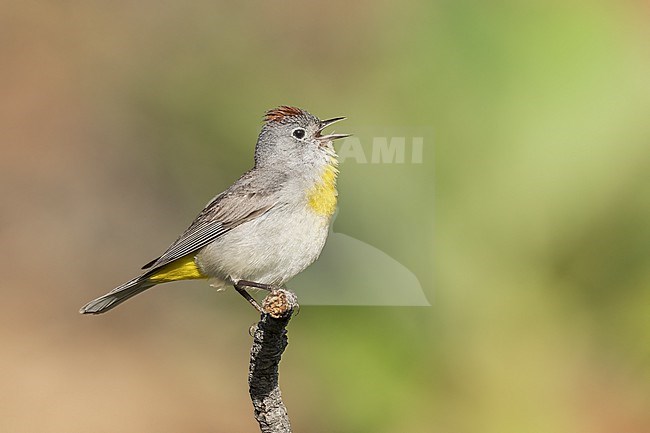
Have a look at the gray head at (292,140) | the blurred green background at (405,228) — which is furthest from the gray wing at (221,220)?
the blurred green background at (405,228)

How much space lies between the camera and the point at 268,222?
3.86 metres

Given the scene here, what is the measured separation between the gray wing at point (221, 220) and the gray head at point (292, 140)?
0.74 ft

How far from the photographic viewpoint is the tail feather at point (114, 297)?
4016 mm

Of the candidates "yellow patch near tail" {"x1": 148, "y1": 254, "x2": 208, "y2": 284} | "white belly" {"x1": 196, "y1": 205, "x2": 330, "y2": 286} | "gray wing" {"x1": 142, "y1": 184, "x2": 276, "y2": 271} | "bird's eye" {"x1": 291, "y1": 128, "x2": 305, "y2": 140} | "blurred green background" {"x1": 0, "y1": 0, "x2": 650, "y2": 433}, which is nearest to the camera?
"white belly" {"x1": 196, "y1": 205, "x2": 330, "y2": 286}

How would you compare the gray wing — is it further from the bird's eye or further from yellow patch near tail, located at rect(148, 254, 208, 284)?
the bird's eye

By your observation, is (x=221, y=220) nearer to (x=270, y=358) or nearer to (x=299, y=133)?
(x=299, y=133)

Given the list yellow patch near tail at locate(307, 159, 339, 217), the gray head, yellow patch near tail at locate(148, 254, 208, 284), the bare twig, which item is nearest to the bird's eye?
the gray head

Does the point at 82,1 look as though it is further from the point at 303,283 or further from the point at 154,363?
the point at 303,283

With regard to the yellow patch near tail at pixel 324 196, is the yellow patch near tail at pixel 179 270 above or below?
below

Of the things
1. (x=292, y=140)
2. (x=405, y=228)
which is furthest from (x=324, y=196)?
(x=405, y=228)

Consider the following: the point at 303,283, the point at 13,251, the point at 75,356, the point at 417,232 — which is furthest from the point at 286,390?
the point at 13,251

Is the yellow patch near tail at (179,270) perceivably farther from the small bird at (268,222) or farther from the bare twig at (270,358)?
the bare twig at (270,358)

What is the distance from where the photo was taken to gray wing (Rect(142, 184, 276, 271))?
390 centimetres

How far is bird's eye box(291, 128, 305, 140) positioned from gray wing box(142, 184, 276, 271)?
34 cm
